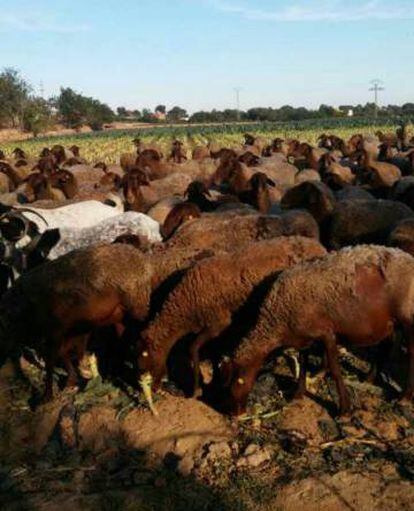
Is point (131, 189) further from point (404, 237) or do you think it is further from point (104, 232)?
point (404, 237)

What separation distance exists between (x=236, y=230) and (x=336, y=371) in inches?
125

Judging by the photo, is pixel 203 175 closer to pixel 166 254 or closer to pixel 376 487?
pixel 166 254

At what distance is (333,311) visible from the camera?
5941 mm

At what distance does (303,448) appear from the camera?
5.50 m

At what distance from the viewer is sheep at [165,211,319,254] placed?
8.53 m

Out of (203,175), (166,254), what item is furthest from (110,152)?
(166,254)

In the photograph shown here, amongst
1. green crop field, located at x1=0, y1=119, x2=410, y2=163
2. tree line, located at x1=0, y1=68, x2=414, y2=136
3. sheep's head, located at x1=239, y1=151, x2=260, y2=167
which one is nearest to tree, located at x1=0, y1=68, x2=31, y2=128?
tree line, located at x1=0, y1=68, x2=414, y2=136

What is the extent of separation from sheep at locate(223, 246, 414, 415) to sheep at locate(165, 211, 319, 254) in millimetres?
2420

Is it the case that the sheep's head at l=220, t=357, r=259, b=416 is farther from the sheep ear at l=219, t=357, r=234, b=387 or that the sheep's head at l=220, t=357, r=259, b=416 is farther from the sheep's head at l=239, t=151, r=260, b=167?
the sheep's head at l=239, t=151, r=260, b=167

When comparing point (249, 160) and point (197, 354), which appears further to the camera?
point (249, 160)

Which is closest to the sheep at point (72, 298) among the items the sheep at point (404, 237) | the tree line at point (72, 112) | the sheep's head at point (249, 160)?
the sheep at point (404, 237)

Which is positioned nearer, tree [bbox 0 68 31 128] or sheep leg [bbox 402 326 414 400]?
sheep leg [bbox 402 326 414 400]

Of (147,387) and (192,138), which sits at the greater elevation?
(192,138)

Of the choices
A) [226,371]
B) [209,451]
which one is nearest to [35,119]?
[226,371]
